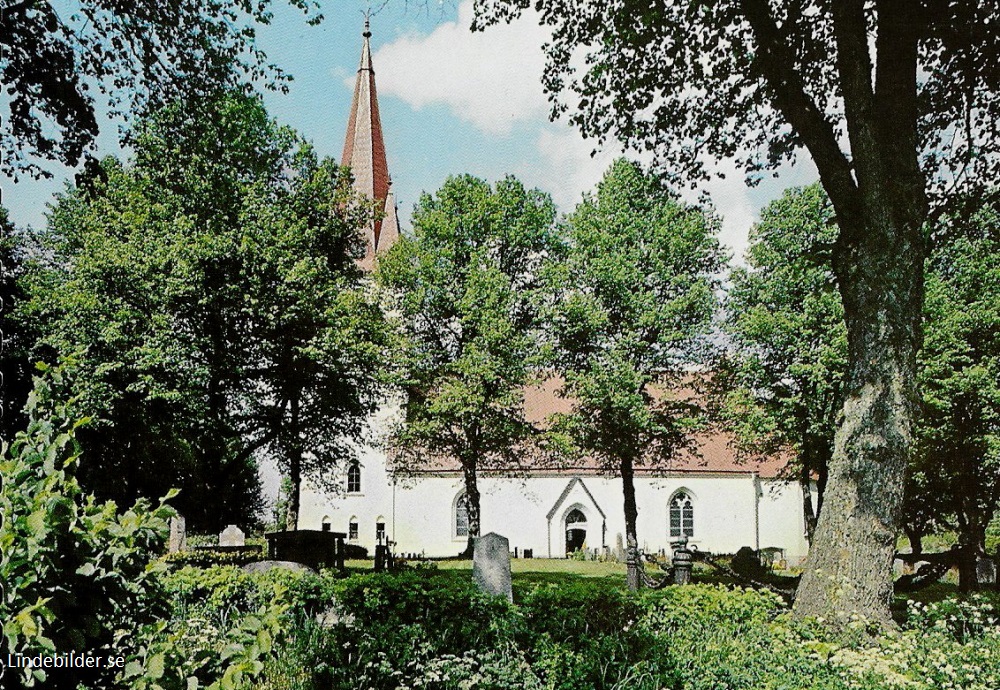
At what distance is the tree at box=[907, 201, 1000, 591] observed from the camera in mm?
21906

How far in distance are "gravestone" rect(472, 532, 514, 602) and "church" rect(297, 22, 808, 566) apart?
1089 inches

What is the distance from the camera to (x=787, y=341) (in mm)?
25297

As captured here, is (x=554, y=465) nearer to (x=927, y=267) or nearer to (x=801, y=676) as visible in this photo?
(x=927, y=267)

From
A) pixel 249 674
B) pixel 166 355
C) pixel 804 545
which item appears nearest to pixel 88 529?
pixel 249 674

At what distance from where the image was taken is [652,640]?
6.80 m

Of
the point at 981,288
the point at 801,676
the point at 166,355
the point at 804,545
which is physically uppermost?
the point at 981,288

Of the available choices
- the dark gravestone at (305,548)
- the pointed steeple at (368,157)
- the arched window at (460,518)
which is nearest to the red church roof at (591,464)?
the arched window at (460,518)

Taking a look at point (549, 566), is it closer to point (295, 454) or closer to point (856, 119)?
point (295, 454)

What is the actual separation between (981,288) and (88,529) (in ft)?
85.4

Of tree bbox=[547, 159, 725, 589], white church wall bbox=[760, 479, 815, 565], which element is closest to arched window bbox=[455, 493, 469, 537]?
tree bbox=[547, 159, 725, 589]

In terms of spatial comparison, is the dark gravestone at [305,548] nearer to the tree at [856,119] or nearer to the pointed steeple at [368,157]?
the pointed steeple at [368,157]

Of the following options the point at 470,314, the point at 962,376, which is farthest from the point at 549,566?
the point at 962,376

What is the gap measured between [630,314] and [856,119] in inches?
697

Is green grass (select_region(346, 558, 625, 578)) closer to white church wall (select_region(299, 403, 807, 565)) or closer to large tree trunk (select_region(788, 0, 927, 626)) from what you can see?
white church wall (select_region(299, 403, 807, 565))
